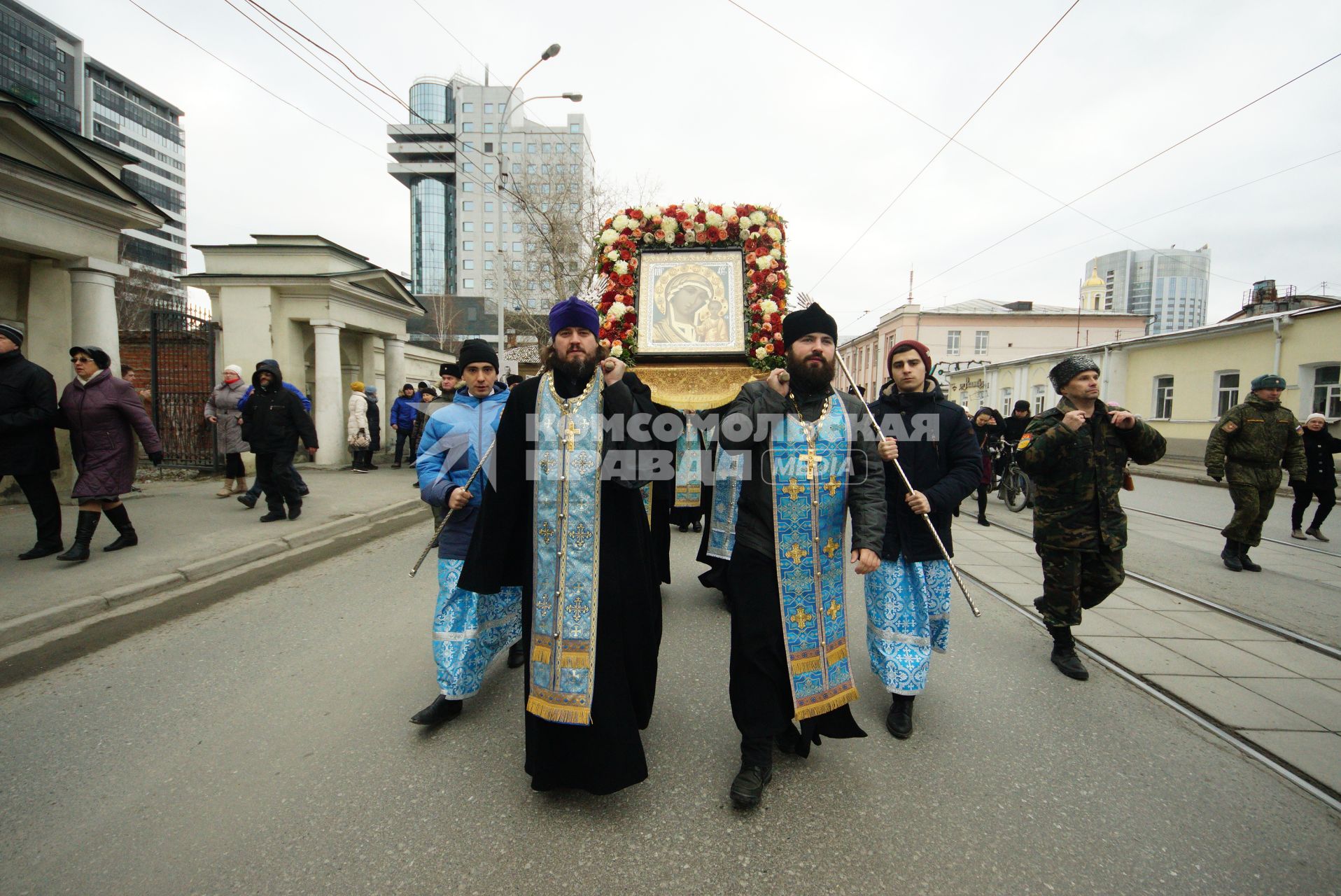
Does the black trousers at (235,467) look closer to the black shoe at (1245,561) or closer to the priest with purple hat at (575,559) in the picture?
the priest with purple hat at (575,559)

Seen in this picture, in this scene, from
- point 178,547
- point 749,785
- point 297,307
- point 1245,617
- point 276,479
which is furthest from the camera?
point 297,307

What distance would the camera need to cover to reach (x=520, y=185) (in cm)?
2222

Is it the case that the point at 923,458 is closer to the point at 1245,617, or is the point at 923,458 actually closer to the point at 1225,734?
the point at 1225,734

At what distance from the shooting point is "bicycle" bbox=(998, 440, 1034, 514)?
10.3 m

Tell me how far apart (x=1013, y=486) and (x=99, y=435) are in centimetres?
1188

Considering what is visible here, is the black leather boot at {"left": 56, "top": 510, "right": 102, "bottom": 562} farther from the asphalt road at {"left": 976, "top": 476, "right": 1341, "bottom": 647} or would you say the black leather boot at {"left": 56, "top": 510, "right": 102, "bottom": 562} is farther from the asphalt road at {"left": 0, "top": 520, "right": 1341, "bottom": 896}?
the asphalt road at {"left": 976, "top": 476, "right": 1341, "bottom": 647}

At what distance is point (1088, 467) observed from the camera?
366 cm

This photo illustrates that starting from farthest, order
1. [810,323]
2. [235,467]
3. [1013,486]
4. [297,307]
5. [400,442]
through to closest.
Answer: [400,442], [297,307], [1013,486], [235,467], [810,323]

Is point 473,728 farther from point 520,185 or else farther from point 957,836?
point 520,185

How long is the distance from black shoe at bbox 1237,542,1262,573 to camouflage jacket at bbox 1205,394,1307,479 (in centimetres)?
82

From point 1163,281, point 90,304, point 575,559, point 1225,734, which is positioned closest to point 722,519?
point 575,559

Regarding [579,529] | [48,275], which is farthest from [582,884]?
[48,275]

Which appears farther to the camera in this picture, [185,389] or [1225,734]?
[185,389]

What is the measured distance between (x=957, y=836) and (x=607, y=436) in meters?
1.99
